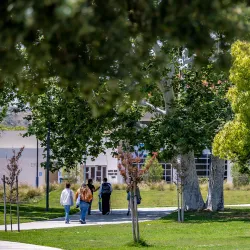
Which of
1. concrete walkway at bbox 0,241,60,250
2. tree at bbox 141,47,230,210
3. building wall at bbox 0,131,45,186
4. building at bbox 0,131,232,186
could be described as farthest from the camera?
building wall at bbox 0,131,45,186

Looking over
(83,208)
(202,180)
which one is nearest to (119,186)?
(202,180)

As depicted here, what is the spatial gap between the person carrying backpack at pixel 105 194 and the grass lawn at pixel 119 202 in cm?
189

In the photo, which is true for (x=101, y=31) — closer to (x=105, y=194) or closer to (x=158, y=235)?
(x=158, y=235)

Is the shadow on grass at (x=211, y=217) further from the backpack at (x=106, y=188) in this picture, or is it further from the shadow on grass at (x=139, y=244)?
the shadow on grass at (x=139, y=244)

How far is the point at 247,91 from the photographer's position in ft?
72.6

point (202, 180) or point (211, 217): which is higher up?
point (202, 180)

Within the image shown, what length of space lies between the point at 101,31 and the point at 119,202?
143ft

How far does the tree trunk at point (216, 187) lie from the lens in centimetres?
3619

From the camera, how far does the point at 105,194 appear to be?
1380 inches

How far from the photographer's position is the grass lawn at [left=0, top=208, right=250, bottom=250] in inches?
751

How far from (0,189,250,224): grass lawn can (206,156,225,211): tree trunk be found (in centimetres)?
656

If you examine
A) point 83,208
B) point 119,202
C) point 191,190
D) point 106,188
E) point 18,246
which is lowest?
point 18,246

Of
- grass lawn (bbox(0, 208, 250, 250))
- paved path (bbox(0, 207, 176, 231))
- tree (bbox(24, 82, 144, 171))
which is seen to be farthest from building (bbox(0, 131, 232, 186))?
grass lawn (bbox(0, 208, 250, 250))

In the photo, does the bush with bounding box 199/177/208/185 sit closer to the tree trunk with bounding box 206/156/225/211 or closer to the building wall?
the building wall
